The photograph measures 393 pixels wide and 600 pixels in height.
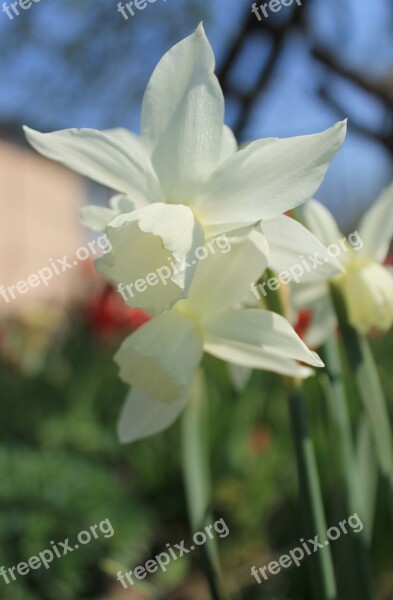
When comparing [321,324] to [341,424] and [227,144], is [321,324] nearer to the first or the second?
[341,424]

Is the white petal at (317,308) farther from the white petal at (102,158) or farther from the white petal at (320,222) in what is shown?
the white petal at (102,158)

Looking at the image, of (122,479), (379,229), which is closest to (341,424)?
(379,229)

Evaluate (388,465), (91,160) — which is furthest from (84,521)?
(91,160)

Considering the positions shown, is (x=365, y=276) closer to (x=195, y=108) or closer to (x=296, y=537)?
(x=195, y=108)

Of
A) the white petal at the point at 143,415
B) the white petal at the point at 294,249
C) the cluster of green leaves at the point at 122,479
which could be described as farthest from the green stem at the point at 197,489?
the cluster of green leaves at the point at 122,479

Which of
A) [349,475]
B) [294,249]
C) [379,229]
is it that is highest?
[294,249]

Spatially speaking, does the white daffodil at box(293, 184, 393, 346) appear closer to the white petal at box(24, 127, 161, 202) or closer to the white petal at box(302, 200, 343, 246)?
the white petal at box(302, 200, 343, 246)
